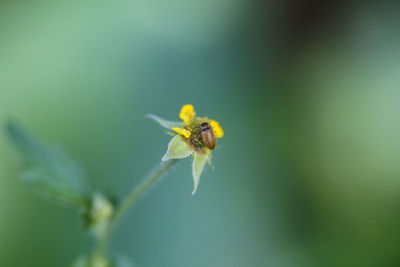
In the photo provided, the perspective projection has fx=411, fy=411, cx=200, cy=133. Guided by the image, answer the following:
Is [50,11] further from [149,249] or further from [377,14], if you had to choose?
[377,14]

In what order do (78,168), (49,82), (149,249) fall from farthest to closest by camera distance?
(49,82)
(149,249)
(78,168)

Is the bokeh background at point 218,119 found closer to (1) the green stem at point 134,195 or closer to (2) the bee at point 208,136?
(1) the green stem at point 134,195

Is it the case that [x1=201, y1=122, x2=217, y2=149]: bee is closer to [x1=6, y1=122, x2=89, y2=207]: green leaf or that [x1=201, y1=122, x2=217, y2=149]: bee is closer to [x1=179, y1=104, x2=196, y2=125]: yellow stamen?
[x1=179, y1=104, x2=196, y2=125]: yellow stamen

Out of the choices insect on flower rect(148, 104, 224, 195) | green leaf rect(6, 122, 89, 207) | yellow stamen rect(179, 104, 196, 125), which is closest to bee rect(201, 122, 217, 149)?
insect on flower rect(148, 104, 224, 195)

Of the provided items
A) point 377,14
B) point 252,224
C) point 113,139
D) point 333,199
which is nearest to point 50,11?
point 113,139

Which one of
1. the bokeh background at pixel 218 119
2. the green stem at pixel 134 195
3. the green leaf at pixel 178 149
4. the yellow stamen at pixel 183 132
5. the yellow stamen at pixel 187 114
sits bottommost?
the green stem at pixel 134 195

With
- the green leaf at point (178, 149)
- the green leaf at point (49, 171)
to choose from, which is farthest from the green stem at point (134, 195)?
the green leaf at point (49, 171)

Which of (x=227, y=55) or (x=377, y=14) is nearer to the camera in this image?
(x=227, y=55)

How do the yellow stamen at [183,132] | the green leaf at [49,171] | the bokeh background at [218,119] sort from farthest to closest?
the bokeh background at [218,119], the green leaf at [49,171], the yellow stamen at [183,132]
